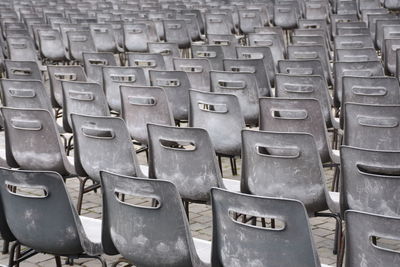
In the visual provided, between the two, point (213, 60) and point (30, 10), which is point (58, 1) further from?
point (213, 60)

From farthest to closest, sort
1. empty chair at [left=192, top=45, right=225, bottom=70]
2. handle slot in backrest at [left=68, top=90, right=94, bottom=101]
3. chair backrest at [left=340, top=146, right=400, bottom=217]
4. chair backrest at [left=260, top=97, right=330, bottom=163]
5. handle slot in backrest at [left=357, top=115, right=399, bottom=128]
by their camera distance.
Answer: empty chair at [left=192, top=45, right=225, bottom=70] < handle slot in backrest at [left=68, top=90, right=94, bottom=101] < chair backrest at [left=260, top=97, right=330, bottom=163] < handle slot in backrest at [left=357, top=115, right=399, bottom=128] < chair backrest at [left=340, top=146, right=400, bottom=217]

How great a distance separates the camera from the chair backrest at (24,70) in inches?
357

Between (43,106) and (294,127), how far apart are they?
2.55 m

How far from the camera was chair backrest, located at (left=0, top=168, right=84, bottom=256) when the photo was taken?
4414mm

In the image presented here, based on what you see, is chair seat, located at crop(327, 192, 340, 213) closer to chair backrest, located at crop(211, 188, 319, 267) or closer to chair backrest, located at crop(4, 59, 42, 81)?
chair backrest, located at crop(211, 188, 319, 267)

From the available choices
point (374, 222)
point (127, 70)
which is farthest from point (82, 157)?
point (374, 222)

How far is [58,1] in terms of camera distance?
22.4 m

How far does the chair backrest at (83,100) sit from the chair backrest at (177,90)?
2.86 ft

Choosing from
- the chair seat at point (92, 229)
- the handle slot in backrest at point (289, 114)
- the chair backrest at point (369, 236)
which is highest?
the chair backrest at point (369, 236)

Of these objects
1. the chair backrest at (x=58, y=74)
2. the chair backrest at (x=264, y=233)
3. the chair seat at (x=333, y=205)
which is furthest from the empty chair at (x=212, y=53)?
the chair backrest at (x=264, y=233)

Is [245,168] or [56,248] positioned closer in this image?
[56,248]

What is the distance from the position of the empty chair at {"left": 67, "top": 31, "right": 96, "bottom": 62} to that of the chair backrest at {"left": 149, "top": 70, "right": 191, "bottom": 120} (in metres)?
4.95

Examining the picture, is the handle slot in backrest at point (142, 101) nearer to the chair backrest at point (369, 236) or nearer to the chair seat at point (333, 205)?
the chair seat at point (333, 205)

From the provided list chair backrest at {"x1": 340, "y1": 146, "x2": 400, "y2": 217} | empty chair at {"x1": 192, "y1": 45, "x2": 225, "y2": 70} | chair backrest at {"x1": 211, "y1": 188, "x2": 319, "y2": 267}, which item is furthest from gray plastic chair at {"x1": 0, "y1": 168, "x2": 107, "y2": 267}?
empty chair at {"x1": 192, "y1": 45, "x2": 225, "y2": 70}
